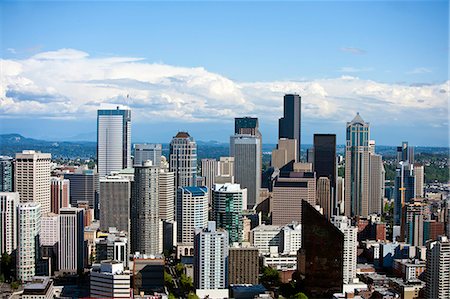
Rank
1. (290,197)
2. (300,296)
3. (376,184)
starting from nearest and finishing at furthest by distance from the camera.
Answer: (300,296)
(290,197)
(376,184)

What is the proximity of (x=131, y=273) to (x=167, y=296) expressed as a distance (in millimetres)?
690

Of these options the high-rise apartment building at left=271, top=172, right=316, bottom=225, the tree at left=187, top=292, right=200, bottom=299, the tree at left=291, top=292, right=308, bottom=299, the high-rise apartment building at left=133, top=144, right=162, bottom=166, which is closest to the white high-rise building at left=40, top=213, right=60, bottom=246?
the tree at left=187, top=292, right=200, bottom=299

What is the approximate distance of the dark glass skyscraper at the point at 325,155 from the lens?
58.6 feet

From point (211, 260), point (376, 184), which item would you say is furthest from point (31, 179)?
point (376, 184)

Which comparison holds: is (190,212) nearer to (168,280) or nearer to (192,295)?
(168,280)

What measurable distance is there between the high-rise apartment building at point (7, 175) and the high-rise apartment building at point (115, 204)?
1.67m

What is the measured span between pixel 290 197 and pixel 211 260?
643 cm

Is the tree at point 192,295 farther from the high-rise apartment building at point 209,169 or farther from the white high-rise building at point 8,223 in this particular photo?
the high-rise apartment building at point 209,169

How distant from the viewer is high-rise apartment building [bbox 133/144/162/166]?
18175mm

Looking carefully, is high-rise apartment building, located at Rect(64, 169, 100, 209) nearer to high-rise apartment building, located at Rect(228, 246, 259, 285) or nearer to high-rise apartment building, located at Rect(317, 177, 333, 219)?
high-rise apartment building, located at Rect(317, 177, 333, 219)

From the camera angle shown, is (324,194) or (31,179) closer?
(31,179)

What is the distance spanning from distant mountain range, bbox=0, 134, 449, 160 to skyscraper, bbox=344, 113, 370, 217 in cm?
34

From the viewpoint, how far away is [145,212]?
40.1 ft

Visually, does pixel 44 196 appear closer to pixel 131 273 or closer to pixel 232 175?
pixel 131 273
